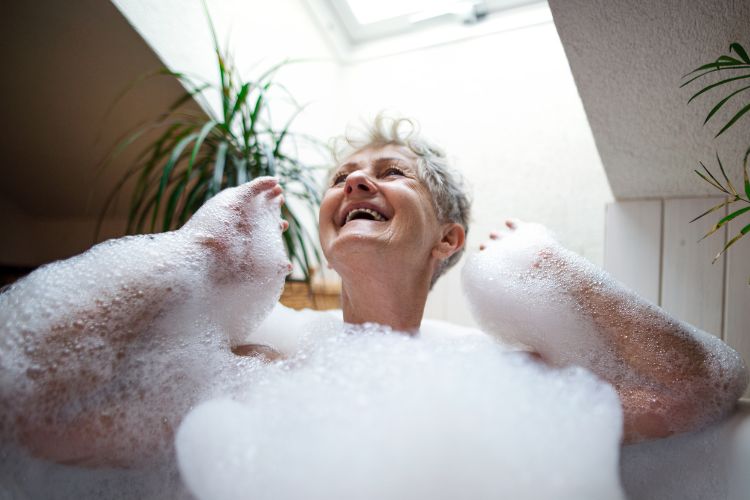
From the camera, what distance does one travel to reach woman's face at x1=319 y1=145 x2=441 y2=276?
1.19 m

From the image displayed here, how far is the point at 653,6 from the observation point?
92 cm

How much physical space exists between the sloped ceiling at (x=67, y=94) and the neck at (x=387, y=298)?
1005mm

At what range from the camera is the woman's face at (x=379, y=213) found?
1194 mm

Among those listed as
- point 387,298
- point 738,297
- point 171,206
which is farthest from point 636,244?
point 171,206

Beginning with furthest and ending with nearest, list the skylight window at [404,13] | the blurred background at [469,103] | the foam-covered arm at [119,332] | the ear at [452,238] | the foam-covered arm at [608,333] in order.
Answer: the skylight window at [404,13]
the ear at [452,238]
the blurred background at [469,103]
the foam-covered arm at [608,333]
the foam-covered arm at [119,332]

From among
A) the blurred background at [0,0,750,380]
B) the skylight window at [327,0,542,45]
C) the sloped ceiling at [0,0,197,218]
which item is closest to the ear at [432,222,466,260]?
the blurred background at [0,0,750,380]

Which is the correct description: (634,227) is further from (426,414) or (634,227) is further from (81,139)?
(81,139)

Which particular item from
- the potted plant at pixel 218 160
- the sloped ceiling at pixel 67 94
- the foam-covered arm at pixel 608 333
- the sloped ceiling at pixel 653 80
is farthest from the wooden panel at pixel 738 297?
the sloped ceiling at pixel 67 94

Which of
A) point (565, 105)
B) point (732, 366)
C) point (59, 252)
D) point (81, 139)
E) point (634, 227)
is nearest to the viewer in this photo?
point (732, 366)

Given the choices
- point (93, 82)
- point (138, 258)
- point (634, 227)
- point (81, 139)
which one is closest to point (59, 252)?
point (81, 139)

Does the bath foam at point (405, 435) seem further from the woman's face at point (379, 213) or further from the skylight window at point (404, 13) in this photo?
the skylight window at point (404, 13)

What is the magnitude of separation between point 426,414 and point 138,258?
61 cm

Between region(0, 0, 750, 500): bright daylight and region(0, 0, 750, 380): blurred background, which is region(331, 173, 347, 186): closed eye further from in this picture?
region(0, 0, 750, 380): blurred background

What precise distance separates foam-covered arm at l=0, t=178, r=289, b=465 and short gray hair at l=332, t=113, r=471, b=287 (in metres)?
0.51
